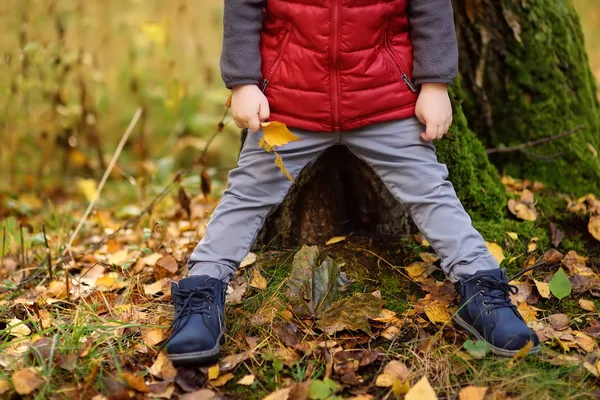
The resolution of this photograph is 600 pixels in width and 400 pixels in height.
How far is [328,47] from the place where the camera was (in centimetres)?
196

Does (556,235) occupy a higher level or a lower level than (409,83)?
lower

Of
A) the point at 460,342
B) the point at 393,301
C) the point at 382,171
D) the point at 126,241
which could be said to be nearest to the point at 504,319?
the point at 460,342

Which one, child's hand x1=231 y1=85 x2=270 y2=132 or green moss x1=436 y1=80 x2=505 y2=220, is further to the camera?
green moss x1=436 y1=80 x2=505 y2=220

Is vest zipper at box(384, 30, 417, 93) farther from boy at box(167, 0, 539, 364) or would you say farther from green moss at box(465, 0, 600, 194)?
green moss at box(465, 0, 600, 194)

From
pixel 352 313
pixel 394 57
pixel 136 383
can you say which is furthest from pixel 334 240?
pixel 136 383

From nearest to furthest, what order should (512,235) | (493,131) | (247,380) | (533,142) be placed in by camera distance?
(247,380), (512,235), (533,142), (493,131)

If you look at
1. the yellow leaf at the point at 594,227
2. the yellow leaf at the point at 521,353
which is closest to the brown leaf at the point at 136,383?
the yellow leaf at the point at 521,353

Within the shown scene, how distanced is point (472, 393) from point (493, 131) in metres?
1.72

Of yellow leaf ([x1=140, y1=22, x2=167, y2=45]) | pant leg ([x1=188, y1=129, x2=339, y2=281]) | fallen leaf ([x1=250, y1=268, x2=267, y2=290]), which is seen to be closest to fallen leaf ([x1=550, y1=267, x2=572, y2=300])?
pant leg ([x1=188, y1=129, x2=339, y2=281])

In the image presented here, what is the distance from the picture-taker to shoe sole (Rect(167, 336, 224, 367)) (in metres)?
1.77

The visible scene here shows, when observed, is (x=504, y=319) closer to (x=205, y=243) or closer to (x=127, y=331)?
(x=205, y=243)

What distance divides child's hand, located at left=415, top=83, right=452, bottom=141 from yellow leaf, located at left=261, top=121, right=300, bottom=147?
1.59 feet

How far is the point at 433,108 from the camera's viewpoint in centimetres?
204

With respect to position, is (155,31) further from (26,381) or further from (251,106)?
(26,381)
